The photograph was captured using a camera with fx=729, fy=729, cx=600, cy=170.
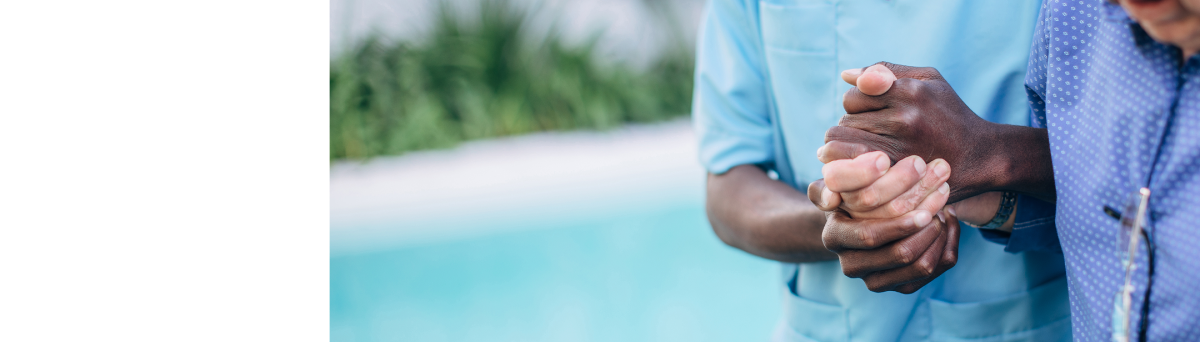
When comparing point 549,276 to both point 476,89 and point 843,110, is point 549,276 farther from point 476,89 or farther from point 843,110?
point 843,110

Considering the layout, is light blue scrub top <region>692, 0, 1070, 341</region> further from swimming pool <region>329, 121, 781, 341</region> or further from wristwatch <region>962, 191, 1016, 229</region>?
swimming pool <region>329, 121, 781, 341</region>

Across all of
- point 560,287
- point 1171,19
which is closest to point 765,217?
point 1171,19

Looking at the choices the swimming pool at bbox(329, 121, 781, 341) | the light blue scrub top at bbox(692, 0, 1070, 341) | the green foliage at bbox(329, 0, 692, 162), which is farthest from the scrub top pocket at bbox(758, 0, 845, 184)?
the green foliage at bbox(329, 0, 692, 162)

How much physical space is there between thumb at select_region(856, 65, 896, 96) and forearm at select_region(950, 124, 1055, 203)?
0.45 feet

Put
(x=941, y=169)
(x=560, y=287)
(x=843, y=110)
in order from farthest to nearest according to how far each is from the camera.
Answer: (x=560, y=287), (x=843, y=110), (x=941, y=169)

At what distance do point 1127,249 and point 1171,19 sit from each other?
0.23 metres

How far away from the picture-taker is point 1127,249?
2.38ft

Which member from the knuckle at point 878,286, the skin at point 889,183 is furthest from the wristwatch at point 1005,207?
the knuckle at point 878,286

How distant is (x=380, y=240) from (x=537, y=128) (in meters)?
1.75

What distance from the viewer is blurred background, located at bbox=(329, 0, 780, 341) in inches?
139

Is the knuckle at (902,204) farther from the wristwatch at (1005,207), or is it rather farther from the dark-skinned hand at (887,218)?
the wristwatch at (1005,207)

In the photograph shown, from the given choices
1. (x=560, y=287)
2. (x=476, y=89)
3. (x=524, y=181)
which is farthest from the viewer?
(x=476, y=89)
